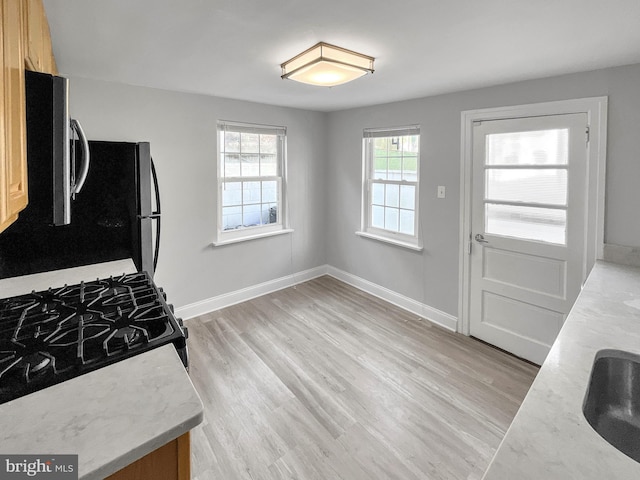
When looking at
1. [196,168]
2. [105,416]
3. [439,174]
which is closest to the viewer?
[105,416]

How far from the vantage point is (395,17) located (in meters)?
1.54

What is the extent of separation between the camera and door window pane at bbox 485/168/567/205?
99.3 inches

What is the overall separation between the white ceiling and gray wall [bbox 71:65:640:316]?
229mm

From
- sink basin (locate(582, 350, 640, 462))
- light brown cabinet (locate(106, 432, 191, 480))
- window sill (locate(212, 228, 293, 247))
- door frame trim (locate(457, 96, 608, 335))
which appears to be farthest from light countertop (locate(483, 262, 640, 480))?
window sill (locate(212, 228, 293, 247))

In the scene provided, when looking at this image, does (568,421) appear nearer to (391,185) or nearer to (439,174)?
(439,174)

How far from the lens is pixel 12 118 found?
33.0 inches

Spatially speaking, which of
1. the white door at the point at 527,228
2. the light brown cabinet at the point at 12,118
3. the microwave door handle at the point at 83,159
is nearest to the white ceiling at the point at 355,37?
the white door at the point at 527,228

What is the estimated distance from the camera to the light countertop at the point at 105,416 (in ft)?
2.34

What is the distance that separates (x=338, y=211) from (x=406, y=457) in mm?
3097

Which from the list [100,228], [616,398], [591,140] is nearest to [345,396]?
[616,398]

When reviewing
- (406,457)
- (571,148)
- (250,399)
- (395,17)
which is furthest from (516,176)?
(250,399)

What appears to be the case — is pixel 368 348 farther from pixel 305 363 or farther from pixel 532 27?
pixel 532 27

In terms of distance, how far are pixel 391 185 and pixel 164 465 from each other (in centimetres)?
344

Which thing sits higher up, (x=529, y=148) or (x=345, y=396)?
(x=529, y=148)
